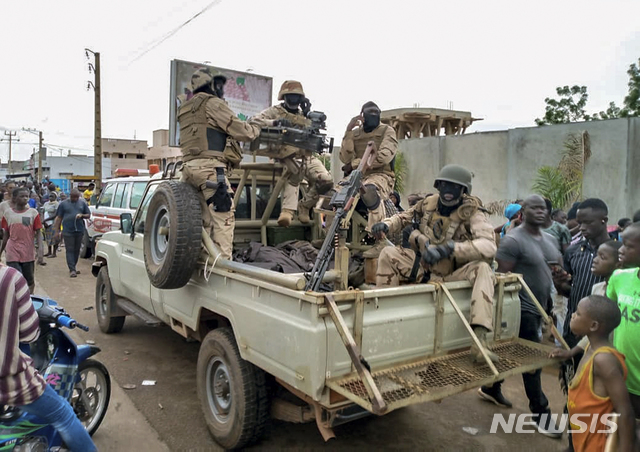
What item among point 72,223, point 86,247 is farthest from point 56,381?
point 86,247

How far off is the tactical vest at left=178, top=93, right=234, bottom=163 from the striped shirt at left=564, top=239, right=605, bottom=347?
3134 mm

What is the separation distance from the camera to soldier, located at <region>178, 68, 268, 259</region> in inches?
161

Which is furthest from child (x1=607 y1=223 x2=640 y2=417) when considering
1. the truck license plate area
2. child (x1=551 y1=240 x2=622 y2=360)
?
the truck license plate area

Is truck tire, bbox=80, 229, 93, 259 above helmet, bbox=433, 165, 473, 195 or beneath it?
beneath

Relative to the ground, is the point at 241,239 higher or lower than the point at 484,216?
lower

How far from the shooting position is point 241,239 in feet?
16.8

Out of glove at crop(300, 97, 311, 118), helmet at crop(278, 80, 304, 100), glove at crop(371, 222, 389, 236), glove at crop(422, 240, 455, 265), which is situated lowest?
glove at crop(422, 240, 455, 265)

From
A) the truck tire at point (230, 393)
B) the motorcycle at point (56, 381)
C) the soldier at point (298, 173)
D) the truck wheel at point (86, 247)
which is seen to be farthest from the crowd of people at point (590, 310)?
the truck wheel at point (86, 247)

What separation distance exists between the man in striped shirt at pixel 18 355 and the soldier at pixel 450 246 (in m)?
2.30

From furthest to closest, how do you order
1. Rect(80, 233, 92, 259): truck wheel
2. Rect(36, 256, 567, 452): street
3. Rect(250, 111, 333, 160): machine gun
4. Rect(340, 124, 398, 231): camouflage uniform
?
Rect(80, 233, 92, 259): truck wheel < Rect(340, 124, 398, 231): camouflage uniform < Rect(250, 111, 333, 160): machine gun < Rect(36, 256, 567, 452): street

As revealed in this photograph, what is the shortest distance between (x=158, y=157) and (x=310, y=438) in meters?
30.8

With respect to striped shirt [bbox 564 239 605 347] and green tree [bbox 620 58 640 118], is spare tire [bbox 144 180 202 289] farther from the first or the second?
green tree [bbox 620 58 640 118]

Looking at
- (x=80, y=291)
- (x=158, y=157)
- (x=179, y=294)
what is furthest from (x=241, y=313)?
(x=158, y=157)

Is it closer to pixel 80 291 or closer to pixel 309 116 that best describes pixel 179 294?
pixel 309 116
